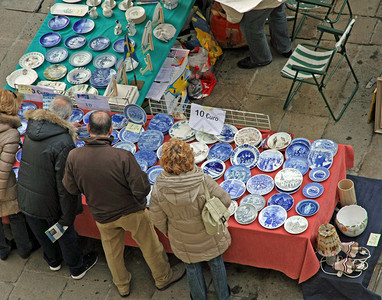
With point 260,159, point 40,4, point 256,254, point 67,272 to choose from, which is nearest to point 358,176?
point 260,159

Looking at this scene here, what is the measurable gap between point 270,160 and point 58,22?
3.21m

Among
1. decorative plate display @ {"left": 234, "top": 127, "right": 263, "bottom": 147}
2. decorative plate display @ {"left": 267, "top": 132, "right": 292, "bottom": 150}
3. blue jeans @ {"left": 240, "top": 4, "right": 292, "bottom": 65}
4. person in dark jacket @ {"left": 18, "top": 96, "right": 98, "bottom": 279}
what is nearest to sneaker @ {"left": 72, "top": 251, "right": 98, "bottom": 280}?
person in dark jacket @ {"left": 18, "top": 96, "right": 98, "bottom": 279}

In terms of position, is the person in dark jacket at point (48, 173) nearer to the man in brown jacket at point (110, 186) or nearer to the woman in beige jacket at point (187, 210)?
the man in brown jacket at point (110, 186)

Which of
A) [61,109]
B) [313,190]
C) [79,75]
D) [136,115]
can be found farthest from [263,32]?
[61,109]

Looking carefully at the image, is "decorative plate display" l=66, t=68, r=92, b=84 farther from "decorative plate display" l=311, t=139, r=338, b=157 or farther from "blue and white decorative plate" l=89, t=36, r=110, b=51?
"decorative plate display" l=311, t=139, r=338, b=157

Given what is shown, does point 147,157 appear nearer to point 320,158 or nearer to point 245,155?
point 245,155

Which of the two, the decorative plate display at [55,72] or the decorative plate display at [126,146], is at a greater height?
the decorative plate display at [126,146]

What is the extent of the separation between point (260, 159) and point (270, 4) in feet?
6.51

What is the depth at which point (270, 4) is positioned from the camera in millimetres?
6363

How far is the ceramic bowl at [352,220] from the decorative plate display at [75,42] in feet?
11.0

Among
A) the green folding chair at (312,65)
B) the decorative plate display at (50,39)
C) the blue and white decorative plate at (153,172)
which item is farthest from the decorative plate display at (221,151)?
the decorative plate display at (50,39)

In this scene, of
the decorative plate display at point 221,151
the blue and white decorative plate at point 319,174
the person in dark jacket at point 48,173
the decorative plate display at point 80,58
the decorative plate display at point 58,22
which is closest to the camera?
the person in dark jacket at point 48,173

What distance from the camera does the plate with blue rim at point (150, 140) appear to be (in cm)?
554

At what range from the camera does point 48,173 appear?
471 cm
